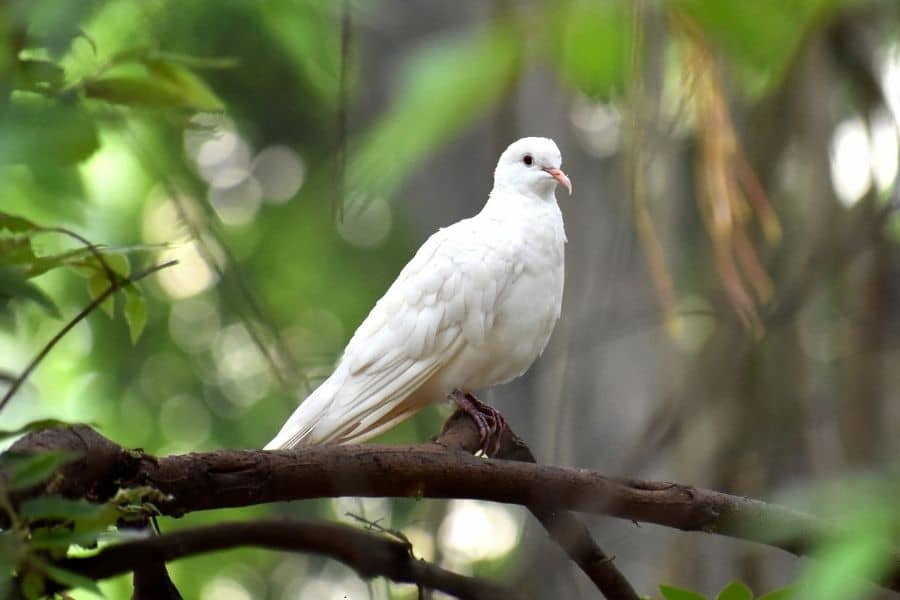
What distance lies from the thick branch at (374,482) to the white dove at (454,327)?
0.88m

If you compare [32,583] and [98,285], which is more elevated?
[98,285]

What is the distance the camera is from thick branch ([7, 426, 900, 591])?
1.77m

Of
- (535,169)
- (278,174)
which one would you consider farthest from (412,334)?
(278,174)

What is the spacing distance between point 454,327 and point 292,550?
2.34 m

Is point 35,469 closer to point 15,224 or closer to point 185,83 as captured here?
point 15,224

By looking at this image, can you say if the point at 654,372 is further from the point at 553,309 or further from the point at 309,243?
the point at 553,309

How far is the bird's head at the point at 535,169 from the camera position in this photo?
3789 millimetres

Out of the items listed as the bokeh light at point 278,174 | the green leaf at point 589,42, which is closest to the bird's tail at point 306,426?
the green leaf at point 589,42

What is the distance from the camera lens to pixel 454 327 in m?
3.48

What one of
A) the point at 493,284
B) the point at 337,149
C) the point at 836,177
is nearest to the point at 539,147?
the point at 493,284

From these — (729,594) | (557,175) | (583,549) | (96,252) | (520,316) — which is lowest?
(583,549)

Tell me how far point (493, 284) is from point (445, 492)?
126 cm

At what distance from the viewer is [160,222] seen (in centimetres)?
703

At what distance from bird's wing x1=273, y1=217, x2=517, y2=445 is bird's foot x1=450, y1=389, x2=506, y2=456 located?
0.42 feet
